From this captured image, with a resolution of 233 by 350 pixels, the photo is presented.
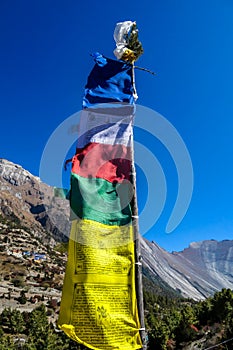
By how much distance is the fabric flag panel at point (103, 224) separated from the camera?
5.73 m

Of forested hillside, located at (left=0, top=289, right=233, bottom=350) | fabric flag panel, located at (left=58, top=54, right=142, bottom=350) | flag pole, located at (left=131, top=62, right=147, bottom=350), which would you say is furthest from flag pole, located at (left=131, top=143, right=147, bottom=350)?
forested hillside, located at (left=0, top=289, right=233, bottom=350)

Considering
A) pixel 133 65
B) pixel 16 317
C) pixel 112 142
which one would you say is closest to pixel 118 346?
pixel 112 142

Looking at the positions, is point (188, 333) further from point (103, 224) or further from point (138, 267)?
point (103, 224)

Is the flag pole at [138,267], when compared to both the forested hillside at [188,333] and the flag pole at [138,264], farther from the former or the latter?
the forested hillside at [188,333]

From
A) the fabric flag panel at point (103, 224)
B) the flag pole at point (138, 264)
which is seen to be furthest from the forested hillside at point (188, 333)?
the fabric flag panel at point (103, 224)

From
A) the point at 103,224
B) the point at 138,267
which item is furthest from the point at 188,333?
the point at 103,224

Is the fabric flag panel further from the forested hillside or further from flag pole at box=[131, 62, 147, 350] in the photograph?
the forested hillside

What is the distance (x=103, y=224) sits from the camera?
259 inches

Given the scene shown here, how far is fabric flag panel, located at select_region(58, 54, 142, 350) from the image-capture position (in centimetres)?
573

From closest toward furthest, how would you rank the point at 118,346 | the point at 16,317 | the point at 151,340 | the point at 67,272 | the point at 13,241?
the point at 118,346 < the point at 67,272 < the point at 151,340 < the point at 16,317 < the point at 13,241

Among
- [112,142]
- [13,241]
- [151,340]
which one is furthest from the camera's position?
[13,241]

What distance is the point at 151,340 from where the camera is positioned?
84.9 ft

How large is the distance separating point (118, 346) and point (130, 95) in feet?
17.6

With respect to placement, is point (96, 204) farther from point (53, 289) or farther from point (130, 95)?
point (53, 289)
